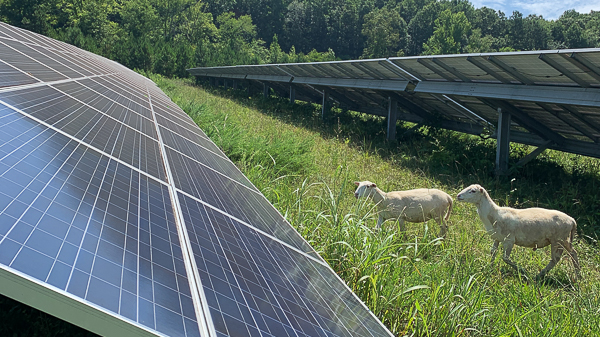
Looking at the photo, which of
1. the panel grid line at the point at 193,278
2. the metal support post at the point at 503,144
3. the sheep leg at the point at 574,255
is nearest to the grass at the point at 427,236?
the sheep leg at the point at 574,255

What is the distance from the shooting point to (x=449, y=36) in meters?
103

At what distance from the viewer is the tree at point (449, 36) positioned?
100m

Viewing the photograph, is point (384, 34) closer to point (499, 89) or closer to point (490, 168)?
point (490, 168)

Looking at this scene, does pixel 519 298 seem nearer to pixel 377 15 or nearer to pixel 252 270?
pixel 252 270

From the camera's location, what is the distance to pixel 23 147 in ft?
7.75

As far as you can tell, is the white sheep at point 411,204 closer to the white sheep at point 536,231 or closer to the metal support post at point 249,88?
the white sheep at point 536,231

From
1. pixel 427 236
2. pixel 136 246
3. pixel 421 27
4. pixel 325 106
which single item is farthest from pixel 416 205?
pixel 421 27

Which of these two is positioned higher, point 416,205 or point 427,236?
point 416,205

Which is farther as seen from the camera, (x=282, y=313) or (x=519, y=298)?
(x=519, y=298)

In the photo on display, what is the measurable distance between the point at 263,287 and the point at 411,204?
4.65 m

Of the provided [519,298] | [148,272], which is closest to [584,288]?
[519,298]

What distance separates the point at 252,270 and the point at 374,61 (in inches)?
487

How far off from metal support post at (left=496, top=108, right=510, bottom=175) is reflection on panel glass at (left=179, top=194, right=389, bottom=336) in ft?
31.1

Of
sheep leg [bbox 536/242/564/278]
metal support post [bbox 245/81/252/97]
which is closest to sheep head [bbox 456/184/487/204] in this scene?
sheep leg [bbox 536/242/564/278]
